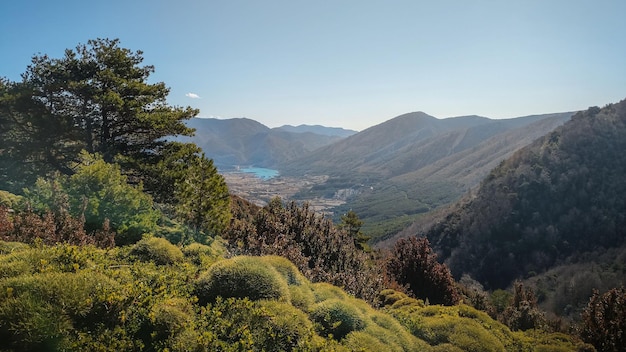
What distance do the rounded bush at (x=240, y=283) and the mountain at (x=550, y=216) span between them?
8226cm

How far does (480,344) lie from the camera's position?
6570 mm

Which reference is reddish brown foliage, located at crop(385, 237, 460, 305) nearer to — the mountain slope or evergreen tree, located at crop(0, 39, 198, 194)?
evergreen tree, located at crop(0, 39, 198, 194)

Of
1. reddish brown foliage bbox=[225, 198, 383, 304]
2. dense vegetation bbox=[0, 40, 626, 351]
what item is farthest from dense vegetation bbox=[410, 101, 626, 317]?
dense vegetation bbox=[0, 40, 626, 351]

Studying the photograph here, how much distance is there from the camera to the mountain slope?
85312 millimetres

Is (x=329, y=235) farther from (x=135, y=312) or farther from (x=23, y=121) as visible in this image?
(x=23, y=121)

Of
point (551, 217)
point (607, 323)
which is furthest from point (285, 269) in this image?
point (551, 217)

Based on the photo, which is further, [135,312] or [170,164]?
[170,164]

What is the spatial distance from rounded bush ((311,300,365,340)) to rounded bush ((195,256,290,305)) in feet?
2.12

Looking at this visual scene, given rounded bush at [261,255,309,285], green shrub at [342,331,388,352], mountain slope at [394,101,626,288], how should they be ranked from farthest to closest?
mountain slope at [394,101,626,288]
rounded bush at [261,255,309,285]
green shrub at [342,331,388,352]

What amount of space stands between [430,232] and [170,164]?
305 feet

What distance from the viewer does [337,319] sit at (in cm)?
616

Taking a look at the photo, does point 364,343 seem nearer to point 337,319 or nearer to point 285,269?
point 337,319

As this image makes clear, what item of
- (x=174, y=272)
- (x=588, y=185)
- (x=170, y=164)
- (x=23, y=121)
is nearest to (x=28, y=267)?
(x=174, y=272)

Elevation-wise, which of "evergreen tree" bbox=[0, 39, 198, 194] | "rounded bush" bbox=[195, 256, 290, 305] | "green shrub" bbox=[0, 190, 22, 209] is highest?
"evergreen tree" bbox=[0, 39, 198, 194]
